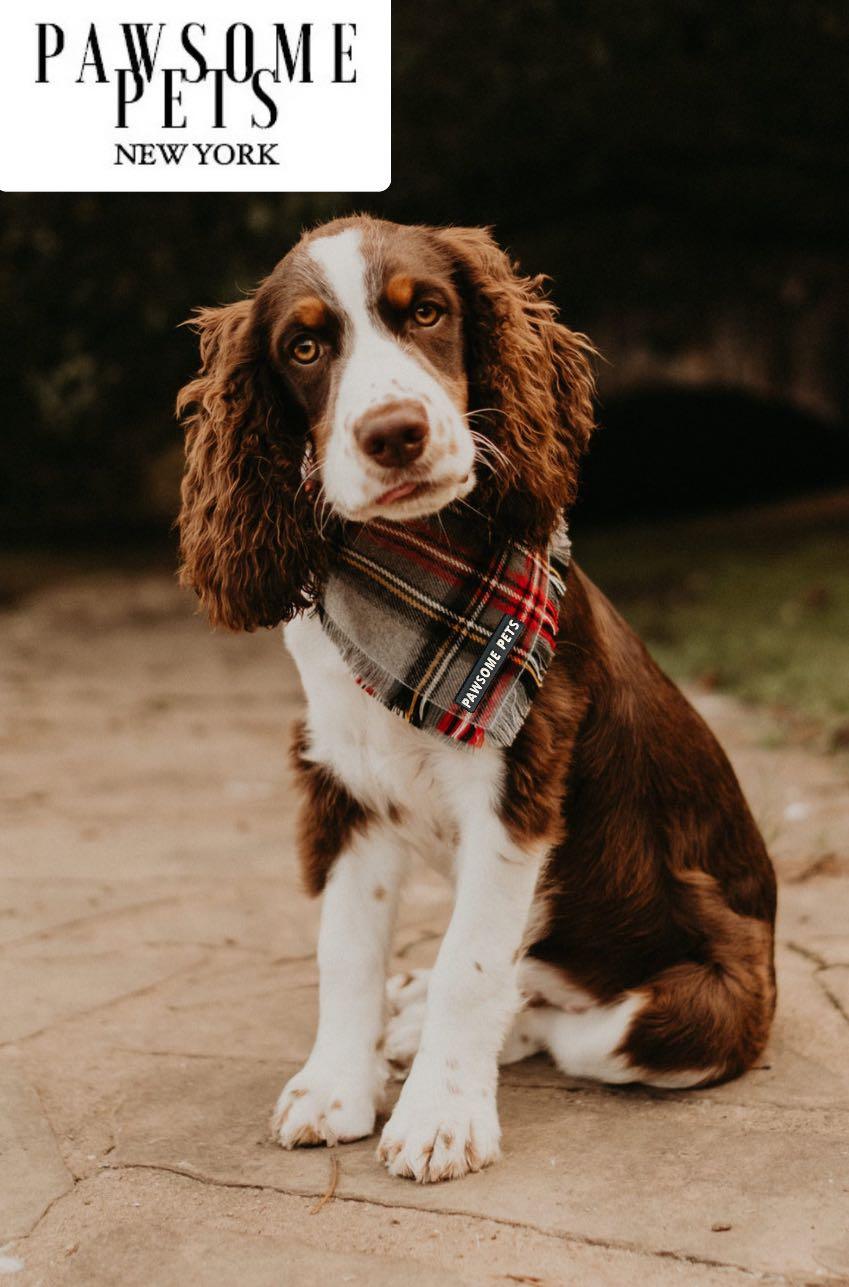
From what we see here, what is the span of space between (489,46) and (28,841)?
5.13 metres

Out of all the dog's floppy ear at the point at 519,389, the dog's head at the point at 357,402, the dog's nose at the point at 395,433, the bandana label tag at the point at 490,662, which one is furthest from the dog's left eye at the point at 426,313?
the bandana label tag at the point at 490,662

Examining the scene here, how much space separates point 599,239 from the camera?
8273 millimetres

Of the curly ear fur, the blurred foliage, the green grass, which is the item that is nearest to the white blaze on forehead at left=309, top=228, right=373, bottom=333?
the curly ear fur

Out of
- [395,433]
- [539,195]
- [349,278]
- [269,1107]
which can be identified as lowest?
[269,1107]

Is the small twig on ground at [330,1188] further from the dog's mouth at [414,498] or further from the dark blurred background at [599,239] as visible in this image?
the dark blurred background at [599,239]

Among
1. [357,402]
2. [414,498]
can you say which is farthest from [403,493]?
[357,402]

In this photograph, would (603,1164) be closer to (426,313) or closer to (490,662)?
(490,662)

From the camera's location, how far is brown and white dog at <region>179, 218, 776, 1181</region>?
2498mm

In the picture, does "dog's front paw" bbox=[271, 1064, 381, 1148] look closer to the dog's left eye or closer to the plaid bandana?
the plaid bandana

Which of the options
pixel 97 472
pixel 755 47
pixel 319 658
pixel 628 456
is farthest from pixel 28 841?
pixel 628 456

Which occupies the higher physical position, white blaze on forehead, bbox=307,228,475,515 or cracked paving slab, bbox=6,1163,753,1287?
white blaze on forehead, bbox=307,228,475,515

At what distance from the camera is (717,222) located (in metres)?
8.20

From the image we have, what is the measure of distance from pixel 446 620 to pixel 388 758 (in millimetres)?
275

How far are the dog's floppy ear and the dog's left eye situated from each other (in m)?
0.14
